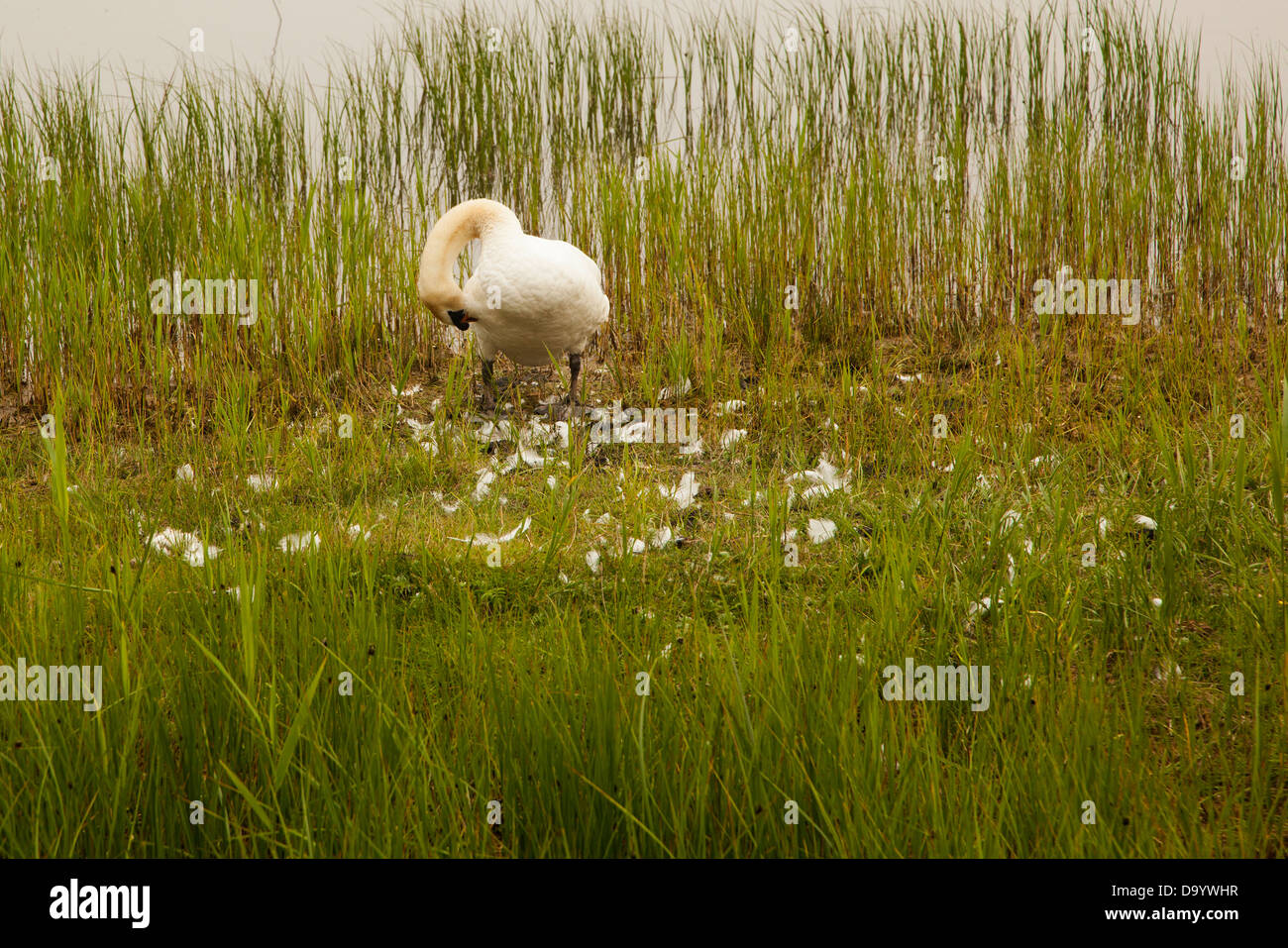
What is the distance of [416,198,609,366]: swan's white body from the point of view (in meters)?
4.39

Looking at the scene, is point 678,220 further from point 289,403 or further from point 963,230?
point 289,403

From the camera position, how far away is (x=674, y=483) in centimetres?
421

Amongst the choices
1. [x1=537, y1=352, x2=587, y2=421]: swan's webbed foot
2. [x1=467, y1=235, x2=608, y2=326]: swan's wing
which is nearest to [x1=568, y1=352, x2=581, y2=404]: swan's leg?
[x1=537, y1=352, x2=587, y2=421]: swan's webbed foot

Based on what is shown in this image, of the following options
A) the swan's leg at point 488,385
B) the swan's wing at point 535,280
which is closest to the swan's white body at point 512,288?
the swan's wing at point 535,280

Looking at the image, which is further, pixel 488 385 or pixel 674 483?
pixel 488 385

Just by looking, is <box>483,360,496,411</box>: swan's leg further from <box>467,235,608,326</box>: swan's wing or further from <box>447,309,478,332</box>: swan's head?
<box>467,235,608,326</box>: swan's wing

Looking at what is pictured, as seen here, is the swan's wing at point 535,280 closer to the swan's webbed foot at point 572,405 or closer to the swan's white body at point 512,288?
the swan's white body at point 512,288

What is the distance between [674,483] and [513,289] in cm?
104

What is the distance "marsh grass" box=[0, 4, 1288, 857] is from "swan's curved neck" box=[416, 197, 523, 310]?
0.42 metres

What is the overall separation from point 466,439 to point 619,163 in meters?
2.49

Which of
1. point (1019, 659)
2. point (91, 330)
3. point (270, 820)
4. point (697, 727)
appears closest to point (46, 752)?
point (270, 820)

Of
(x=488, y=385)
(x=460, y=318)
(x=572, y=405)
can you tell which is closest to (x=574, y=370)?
(x=572, y=405)

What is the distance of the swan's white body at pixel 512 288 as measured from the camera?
4.39m

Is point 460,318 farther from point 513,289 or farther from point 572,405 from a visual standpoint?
point 572,405
